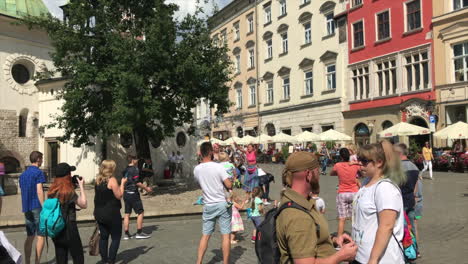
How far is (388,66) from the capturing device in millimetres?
29531

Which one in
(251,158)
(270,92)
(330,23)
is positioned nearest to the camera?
(251,158)

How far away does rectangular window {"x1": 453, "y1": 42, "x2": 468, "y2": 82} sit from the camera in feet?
80.5

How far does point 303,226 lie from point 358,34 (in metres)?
32.0

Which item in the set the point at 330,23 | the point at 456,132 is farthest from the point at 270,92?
the point at 456,132

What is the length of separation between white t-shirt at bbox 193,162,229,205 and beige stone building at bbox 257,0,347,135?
91.7 ft

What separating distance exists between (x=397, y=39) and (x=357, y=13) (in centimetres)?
454

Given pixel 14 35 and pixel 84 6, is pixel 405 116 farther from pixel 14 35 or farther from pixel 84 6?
pixel 14 35

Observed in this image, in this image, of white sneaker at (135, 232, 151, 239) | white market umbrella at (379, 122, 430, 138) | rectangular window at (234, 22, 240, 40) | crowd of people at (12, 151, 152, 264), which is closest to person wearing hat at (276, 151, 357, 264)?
crowd of people at (12, 151, 152, 264)

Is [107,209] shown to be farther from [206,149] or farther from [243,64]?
[243,64]

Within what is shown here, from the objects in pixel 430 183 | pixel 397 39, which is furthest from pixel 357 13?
pixel 430 183

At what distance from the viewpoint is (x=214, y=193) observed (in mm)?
6172

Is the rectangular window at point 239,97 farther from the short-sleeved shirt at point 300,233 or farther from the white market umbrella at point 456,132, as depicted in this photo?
the short-sleeved shirt at point 300,233

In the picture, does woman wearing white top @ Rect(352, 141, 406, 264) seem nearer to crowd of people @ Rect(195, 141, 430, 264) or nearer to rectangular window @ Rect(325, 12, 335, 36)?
crowd of people @ Rect(195, 141, 430, 264)

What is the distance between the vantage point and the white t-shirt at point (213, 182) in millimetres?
6180
